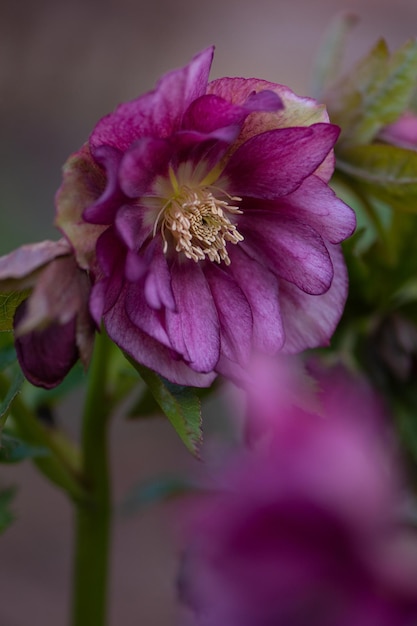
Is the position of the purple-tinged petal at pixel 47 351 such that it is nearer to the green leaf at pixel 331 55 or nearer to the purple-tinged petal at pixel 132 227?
the purple-tinged petal at pixel 132 227

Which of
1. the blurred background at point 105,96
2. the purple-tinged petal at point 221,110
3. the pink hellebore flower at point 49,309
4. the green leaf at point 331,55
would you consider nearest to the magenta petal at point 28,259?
the pink hellebore flower at point 49,309

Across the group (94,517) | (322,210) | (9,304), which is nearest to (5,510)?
(94,517)

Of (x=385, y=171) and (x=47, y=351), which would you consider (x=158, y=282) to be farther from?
(x=385, y=171)

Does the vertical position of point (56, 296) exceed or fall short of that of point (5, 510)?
it exceeds it

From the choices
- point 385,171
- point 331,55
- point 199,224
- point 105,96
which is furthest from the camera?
point 105,96

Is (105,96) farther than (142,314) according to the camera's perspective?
Yes

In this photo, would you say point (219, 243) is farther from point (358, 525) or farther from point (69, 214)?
point (358, 525)
